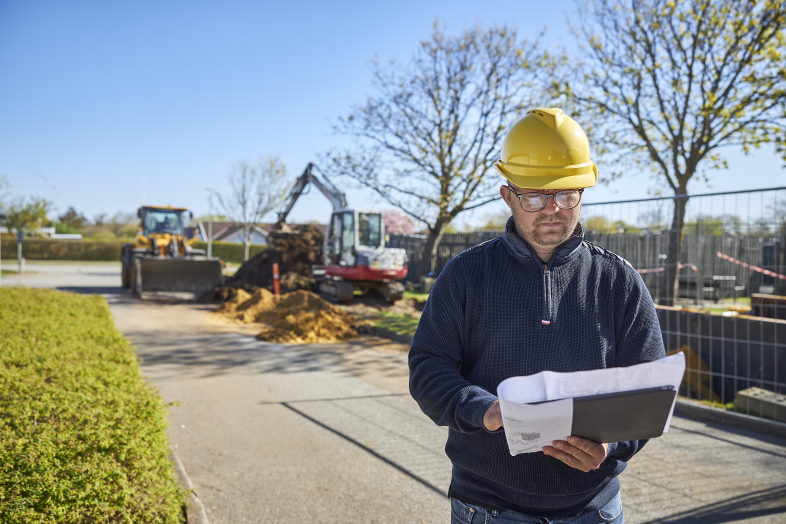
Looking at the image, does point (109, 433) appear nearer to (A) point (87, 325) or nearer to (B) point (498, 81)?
(A) point (87, 325)

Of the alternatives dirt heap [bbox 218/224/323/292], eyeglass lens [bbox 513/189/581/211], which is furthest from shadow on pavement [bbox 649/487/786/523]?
dirt heap [bbox 218/224/323/292]

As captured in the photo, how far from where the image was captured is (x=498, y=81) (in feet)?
66.6

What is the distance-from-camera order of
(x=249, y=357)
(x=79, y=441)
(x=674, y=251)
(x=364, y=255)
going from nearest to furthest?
Answer: (x=79, y=441) < (x=674, y=251) < (x=249, y=357) < (x=364, y=255)

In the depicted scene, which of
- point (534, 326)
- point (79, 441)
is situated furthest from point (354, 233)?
point (534, 326)

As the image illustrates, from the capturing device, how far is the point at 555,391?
Answer: 1.59 m

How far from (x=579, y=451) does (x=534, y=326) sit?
0.42 meters

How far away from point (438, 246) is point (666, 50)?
12.1 metres

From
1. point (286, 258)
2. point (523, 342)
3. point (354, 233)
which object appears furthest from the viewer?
point (286, 258)

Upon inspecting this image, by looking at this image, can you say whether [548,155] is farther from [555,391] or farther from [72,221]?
[72,221]

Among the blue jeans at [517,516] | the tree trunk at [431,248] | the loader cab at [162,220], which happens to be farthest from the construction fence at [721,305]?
the loader cab at [162,220]

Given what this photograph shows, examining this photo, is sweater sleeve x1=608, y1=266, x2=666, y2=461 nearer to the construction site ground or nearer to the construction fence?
the construction site ground

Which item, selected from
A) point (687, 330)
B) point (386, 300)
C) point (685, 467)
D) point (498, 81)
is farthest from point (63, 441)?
point (498, 81)

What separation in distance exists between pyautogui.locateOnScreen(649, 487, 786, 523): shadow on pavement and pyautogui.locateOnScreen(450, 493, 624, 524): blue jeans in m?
2.62

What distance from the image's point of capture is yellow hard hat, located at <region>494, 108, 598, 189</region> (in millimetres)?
2061
